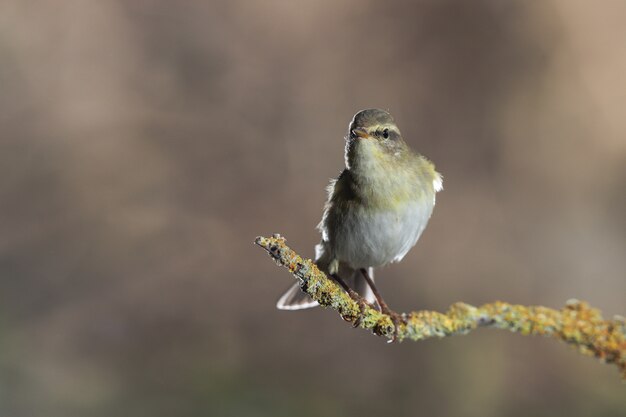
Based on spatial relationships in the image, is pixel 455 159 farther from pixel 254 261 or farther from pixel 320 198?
pixel 254 261

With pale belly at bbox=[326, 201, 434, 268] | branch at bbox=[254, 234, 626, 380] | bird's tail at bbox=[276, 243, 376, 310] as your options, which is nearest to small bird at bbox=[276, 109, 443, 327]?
pale belly at bbox=[326, 201, 434, 268]

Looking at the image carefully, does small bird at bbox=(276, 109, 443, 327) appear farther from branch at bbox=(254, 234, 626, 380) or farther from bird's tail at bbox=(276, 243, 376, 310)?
branch at bbox=(254, 234, 626, 380)

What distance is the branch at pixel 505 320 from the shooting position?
1340mm

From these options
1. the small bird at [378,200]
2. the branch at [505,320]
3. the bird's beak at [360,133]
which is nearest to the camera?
the branch at [505,320]

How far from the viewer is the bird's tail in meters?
2.53

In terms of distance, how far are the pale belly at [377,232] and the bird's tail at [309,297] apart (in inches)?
6.2

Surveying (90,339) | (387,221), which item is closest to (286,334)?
(90,339)

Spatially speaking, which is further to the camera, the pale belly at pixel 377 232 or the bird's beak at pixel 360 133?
the pale belly at pixel 377 232

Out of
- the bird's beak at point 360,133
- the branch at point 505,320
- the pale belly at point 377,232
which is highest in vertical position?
the bird's beak at point 360,133

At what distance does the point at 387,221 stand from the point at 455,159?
2.63 m

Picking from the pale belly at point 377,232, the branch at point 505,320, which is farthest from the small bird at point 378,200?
the branch at point 505,320

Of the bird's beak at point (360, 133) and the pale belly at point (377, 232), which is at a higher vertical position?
the bird's beak at point (360, 133)

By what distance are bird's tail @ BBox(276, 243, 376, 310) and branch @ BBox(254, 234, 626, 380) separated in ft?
2.88

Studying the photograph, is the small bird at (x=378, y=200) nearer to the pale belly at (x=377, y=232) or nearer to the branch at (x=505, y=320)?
the pale belly at (x=377, y=232)
